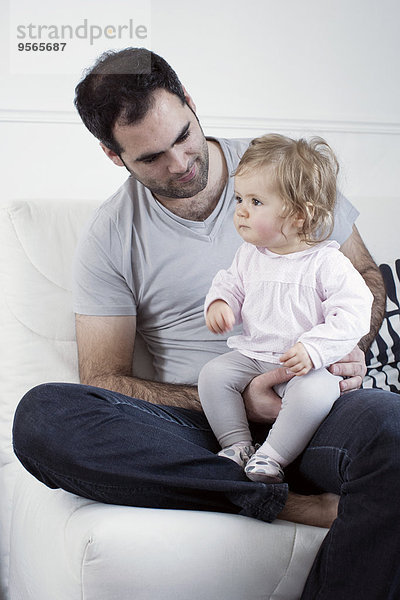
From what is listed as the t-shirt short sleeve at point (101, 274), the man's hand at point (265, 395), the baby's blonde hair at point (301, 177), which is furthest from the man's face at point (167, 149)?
the man's hand at point (265, 395)

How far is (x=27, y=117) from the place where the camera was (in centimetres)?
221

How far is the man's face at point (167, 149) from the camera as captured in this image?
5.05 ft

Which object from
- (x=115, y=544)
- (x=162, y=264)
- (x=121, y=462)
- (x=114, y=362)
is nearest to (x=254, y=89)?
(x=162, y=264)

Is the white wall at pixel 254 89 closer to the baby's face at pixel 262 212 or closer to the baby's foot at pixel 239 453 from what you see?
→ the baby's face at pixel 262 212

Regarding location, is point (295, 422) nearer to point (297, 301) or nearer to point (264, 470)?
point (264, 470)

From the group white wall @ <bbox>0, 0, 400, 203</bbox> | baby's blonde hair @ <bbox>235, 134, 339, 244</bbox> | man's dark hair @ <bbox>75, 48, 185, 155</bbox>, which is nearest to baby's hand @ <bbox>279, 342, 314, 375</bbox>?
baby's blonde hair @ <bbox>235, 134, 339, 244</bbox>

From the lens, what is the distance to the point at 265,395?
1.33m

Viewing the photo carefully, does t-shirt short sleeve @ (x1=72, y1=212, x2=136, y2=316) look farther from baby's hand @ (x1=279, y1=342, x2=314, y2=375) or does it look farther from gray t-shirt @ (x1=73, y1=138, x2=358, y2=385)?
baby's hand @ (x1=279, y1=342, x2=314, y2=375)

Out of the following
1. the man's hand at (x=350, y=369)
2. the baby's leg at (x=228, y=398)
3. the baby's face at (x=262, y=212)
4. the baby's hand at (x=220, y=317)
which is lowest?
the baby's leg at (x=228, y=398)

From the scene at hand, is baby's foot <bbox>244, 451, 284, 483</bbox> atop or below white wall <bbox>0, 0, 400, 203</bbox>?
below

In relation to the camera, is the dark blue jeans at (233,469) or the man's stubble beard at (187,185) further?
the man's stubble beard at (187,185)

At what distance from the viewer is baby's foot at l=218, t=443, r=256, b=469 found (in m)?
1.31

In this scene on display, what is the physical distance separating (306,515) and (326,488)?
56mm

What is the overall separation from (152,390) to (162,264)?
0.27 meters
